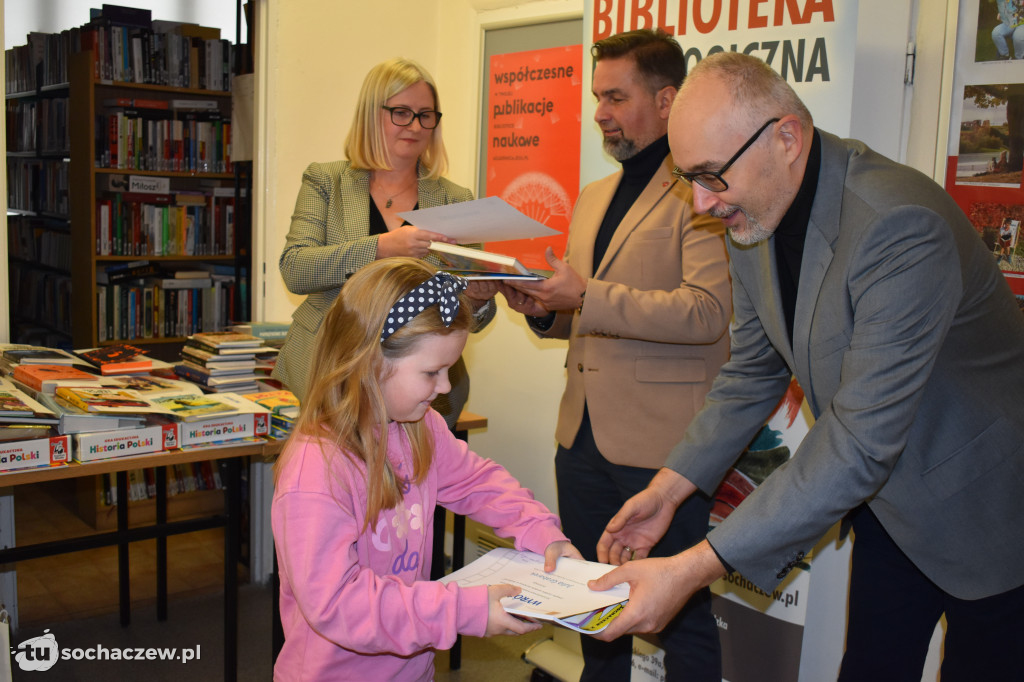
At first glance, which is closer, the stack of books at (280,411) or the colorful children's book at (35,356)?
the stack of books at (280,411)

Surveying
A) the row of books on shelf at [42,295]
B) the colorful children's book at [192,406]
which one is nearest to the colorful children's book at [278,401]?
the colorful children's book at [192,406]

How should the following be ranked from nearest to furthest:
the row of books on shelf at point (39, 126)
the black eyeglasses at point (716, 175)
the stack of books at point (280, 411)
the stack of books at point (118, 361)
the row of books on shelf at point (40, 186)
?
the black eyeglasses at point (716, 175) < the stack of books at point (280, 411) < the stack of books at point (118, 361) < the row of books on shelf at point (39, 126) < the row of books on shelf at point (40, 186)

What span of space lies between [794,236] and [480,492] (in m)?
0.82

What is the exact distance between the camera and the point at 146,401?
2709 mm

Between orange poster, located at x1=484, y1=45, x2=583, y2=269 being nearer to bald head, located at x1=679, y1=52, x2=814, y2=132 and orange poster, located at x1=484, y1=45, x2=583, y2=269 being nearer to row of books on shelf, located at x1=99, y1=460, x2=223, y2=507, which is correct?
bald head, located at x1=679, y1=52, x2=814, y2=132

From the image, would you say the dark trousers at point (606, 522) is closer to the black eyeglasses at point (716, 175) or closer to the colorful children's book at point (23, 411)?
the black eyeglasses at point (716, 175)

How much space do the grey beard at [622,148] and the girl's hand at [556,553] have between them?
114 centimetres

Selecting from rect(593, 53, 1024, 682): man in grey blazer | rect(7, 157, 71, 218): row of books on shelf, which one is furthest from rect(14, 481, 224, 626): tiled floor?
rect(593, 53, 1024, 682): man in grey blazer

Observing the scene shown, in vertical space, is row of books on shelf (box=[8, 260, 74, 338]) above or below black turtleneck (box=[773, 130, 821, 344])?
below

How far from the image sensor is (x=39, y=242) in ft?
19.3

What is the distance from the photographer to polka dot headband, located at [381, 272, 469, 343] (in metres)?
1.57

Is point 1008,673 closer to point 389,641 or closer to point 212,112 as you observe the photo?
point 389,641

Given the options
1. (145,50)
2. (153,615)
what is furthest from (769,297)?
(145,50)

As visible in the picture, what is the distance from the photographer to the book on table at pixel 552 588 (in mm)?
1376
